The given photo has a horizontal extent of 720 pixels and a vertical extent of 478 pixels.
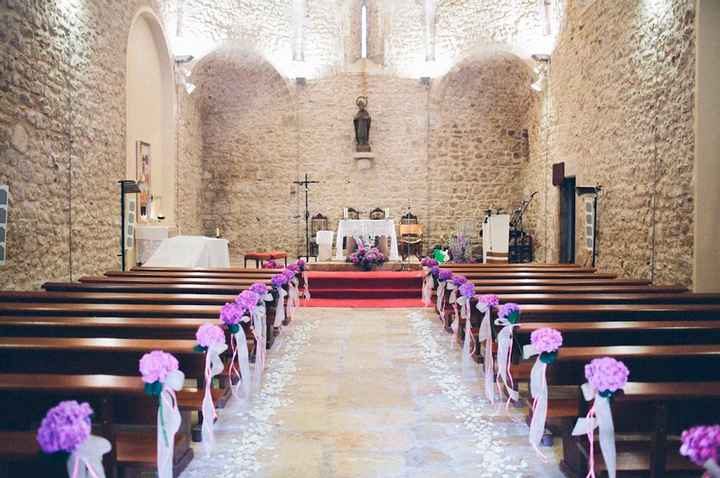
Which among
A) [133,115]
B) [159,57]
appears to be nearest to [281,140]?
[159,57]

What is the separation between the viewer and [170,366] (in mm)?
2008

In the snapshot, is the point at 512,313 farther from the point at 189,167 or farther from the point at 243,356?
the point at 189,167

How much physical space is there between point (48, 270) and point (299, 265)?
2842mm

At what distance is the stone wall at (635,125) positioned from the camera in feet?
19.5

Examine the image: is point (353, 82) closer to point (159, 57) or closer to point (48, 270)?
point (159, 57)

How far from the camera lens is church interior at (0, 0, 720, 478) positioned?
2.53m

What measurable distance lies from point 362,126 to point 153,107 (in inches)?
194

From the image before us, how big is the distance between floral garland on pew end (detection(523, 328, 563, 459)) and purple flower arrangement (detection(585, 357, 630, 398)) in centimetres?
45

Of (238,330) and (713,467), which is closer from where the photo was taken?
(713,467)

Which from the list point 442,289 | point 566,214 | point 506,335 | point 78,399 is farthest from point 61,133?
point 566,214

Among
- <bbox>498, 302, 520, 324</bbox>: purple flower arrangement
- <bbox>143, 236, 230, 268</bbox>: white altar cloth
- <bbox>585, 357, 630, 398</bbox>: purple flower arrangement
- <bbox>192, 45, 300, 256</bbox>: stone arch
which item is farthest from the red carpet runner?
<bbox>585, 357, 630, 398</bbox>: purple flower arrangement

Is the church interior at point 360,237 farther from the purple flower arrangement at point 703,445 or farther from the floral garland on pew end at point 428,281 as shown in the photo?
the floral garland on pew end at point 428,281

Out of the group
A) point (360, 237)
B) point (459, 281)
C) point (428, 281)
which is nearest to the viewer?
point (459, 281)

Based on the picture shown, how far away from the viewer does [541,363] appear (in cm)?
251
